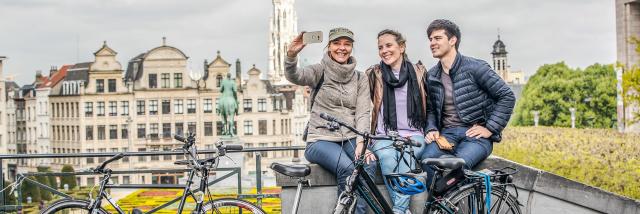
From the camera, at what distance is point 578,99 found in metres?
74.6

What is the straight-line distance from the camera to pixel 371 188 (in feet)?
27.2

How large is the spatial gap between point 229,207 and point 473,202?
185 cm

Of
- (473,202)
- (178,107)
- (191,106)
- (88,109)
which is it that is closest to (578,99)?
(191,106)

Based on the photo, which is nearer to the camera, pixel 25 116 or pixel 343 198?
pixel 343 198

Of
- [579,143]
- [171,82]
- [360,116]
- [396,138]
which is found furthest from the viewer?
[171,82]

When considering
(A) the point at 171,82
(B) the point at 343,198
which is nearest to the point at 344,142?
(B) the point at 343,198

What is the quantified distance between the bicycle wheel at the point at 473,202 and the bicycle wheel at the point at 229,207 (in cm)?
140

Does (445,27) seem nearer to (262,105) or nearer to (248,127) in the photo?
(262,105)

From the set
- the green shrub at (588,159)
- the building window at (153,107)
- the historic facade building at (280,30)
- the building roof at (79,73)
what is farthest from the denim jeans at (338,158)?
the historic facade building at (280,30)

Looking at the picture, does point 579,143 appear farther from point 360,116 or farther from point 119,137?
point 119,137

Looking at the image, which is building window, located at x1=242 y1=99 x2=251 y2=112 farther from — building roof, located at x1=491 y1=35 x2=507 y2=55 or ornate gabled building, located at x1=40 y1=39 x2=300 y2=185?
building roof, located at x1=491 y1=35 x2=507 y2=55

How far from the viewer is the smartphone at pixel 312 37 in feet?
27.6

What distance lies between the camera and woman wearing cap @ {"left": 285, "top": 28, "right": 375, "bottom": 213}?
8.69 m

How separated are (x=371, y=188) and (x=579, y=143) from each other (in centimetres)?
832
